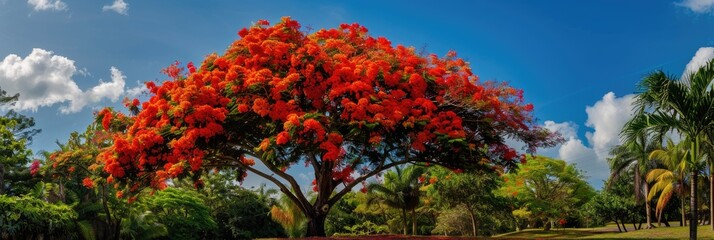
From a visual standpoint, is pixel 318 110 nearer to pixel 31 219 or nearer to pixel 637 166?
pixel 31 219

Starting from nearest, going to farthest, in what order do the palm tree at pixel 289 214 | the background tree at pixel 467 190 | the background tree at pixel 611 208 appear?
the background tree at pixel 467 190
the background tree at pixel 611 208
the palm tree at pixel 289 214

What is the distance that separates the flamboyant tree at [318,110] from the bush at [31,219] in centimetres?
610

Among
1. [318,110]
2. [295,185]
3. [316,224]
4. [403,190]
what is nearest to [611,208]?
[403,190]

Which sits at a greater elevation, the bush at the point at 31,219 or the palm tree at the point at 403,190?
the palm tree at the point at 403,190

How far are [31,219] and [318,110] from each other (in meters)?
14.4

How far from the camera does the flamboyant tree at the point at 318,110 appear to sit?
1781 centimetres

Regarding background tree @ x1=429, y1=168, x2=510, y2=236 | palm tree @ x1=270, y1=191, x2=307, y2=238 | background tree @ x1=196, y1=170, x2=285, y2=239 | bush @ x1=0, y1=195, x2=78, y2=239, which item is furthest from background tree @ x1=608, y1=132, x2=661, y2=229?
bush @ x1=0, y1=195, x2=78, y2=239

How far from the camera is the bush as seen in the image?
23.3 m

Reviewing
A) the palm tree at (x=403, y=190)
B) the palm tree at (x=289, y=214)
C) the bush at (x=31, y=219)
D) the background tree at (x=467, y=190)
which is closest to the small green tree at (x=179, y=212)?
the palm tree at (x=289, y=214)

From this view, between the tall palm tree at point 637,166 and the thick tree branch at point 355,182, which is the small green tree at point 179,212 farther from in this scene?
the tall palm tree at point 637,166

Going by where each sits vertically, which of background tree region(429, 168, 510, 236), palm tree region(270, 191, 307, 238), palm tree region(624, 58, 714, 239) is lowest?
palm tree region(270, 191, 307, 238)

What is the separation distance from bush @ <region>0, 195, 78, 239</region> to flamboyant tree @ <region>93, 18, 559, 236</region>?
6.10m

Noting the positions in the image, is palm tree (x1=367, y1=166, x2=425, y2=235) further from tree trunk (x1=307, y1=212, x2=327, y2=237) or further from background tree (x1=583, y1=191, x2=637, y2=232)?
tree trunk (x1=307, y1=212, x2=327, y2=237)

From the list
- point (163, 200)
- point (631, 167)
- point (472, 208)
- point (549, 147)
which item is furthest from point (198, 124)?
point (631, 167)
